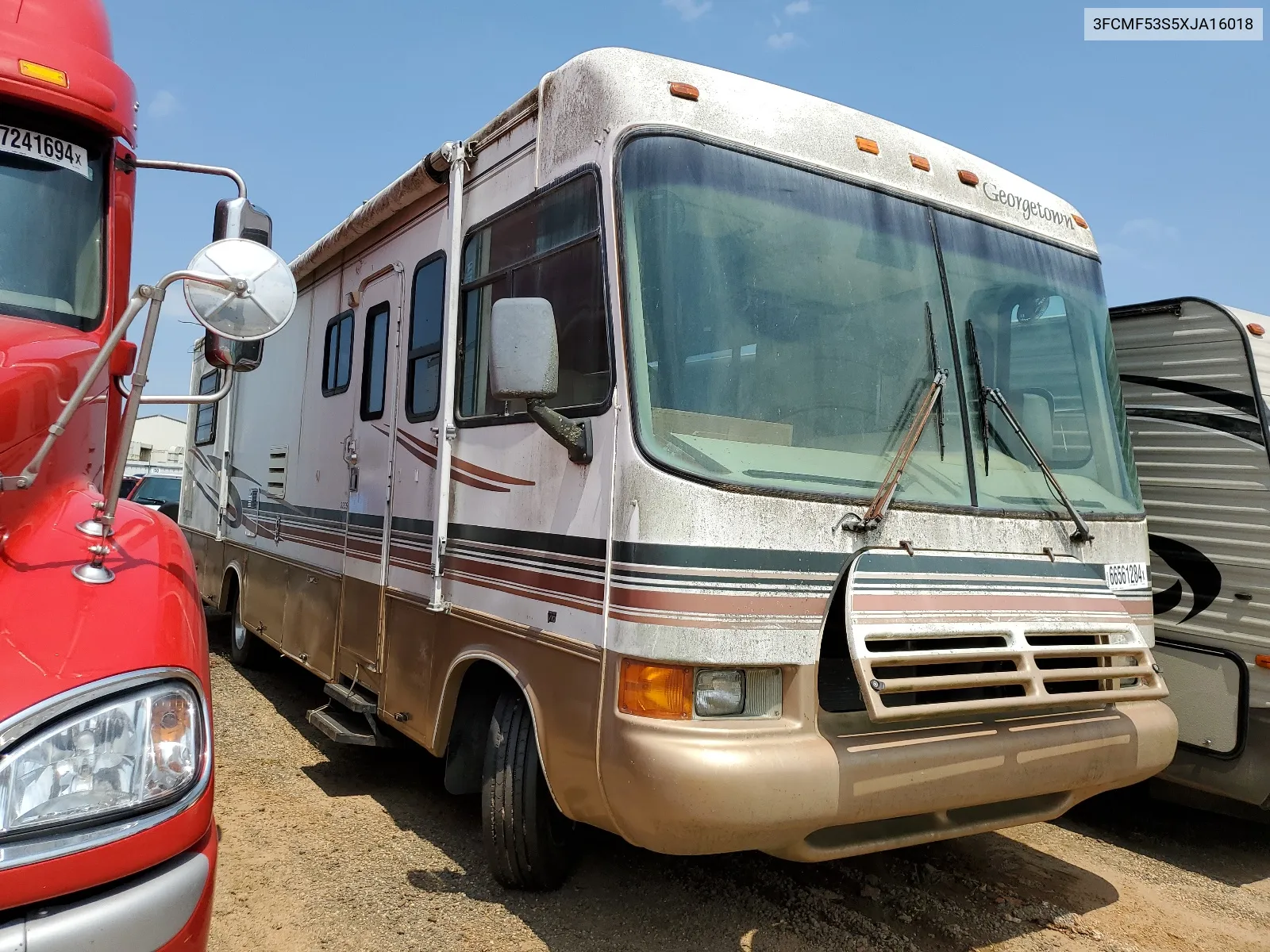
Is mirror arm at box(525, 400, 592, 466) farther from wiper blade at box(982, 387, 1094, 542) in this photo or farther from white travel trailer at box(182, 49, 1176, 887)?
wiper blade at box(982, 387, 1094, 542)

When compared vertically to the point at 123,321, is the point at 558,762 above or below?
below

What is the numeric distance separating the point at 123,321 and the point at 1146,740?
3.78 metres

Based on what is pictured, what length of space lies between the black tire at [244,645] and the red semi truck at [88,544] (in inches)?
188

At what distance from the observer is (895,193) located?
3.81 meters

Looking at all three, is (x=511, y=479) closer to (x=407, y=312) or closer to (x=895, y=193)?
(x=407, y=312)

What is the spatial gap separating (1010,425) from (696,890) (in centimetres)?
229

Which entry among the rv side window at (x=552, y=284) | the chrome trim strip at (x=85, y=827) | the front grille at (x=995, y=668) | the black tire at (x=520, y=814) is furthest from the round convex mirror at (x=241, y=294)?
the front grille at (x=995, y=668)

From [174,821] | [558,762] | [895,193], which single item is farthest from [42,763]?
[895,193]

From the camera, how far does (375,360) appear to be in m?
5.39

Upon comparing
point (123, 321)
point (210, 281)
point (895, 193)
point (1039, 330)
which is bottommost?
point (123, 321)

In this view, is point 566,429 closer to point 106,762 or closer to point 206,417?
point 106,762

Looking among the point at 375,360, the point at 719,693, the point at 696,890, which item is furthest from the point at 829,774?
the point at 375,360

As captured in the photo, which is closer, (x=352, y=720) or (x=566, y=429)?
(x=566, y=429)

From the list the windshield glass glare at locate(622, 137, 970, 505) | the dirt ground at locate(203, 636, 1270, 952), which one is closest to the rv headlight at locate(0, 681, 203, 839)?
the windshield glass glare at locate(622, 137, 970, 505)
